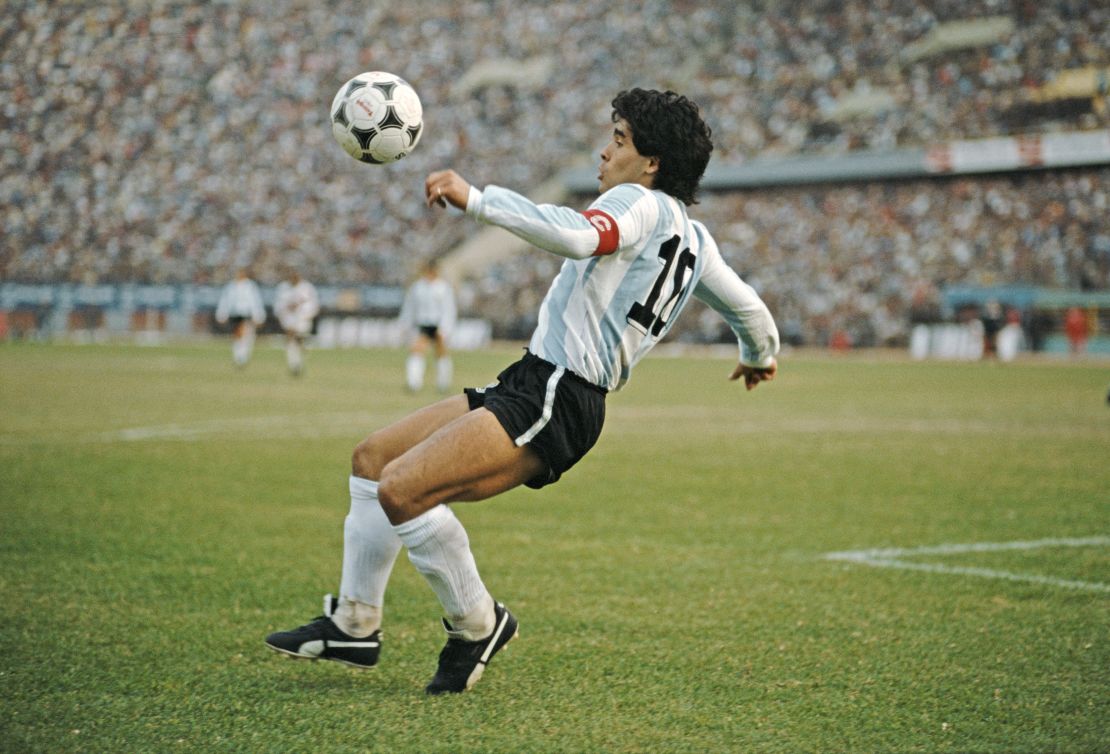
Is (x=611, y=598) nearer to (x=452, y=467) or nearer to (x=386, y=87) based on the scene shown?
(x=452, y=467)

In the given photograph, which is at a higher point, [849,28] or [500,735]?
[849,28]

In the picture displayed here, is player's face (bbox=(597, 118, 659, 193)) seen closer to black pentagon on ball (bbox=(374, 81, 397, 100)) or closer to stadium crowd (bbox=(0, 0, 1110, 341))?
black pentagon on ball (bbox=(374, 81, 397, 100))

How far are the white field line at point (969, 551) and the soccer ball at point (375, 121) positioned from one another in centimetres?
413

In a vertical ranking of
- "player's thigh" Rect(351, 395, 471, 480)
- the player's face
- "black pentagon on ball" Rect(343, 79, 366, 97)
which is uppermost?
"black pentagon on ball" Rect(343, 79, 366, 97)

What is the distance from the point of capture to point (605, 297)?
15.4 feet

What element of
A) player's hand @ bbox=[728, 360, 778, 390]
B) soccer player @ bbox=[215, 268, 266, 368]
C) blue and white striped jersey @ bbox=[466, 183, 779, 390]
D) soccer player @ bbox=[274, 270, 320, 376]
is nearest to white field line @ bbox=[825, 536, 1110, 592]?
player's hand @ bbox=[728, 360, 778, 390]

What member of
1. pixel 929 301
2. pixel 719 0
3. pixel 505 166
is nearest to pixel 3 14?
pixel 505 166

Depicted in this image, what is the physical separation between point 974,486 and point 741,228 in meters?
34.0

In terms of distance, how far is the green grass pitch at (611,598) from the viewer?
432cm

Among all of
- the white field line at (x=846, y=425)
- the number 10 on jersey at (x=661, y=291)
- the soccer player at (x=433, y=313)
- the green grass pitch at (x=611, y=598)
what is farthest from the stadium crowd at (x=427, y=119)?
the number 10 on jersey at (x=661, y=291)

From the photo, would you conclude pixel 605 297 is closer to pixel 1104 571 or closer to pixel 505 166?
pixel 1104 571

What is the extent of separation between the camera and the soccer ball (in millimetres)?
4645

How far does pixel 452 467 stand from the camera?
179 inches

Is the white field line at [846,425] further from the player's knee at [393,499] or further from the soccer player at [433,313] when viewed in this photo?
the player's knee at [393,499]
